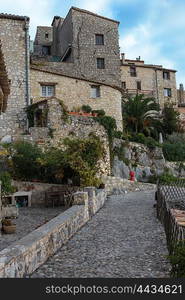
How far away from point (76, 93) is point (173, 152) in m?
10.1

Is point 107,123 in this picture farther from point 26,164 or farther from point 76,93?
point 26,164

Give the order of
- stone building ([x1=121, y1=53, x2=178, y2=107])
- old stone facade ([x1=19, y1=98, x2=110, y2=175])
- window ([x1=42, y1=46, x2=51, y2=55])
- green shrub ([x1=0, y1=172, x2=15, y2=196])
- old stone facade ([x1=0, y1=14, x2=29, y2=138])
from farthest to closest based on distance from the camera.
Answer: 1. stone building ([x1=121, y1=53, x2=178, y2=107])
2. window ([x1=42, y1=46, x2=51, y2=55])
3. old stone facade ([x1=0, y1=14, x2=29, y2=138])
4. old stone facade ([x1=19, y1=98, x2=110, y2=175])
5. green shrub ([x1=0, y1=172, x2=15, y2=196])

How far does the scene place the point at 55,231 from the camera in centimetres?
775

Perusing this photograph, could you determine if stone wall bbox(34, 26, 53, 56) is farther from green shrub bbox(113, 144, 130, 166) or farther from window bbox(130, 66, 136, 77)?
green shrub bbox(113, 144, 130, 166)

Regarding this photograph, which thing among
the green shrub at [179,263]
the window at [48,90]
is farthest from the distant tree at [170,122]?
the green shrub at [179,263]

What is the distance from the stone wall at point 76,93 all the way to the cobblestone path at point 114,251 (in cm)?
1678

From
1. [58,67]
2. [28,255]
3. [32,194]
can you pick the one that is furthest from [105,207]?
[58,67]

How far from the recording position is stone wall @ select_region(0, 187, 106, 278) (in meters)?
5.06

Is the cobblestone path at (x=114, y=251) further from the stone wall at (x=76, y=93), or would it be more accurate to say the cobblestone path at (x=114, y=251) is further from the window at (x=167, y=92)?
the window at (x=167, y=92)

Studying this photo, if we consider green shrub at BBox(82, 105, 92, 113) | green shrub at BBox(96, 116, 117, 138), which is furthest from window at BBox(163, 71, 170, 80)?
green shrub at BBox(96, 116, 117, 138)

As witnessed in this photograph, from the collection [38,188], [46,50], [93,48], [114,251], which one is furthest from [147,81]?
[114,251]

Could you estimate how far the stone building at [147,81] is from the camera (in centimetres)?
4512

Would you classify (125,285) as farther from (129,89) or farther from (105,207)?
(129,89)

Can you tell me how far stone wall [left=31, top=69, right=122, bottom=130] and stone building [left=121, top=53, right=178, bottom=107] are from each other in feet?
51.5
